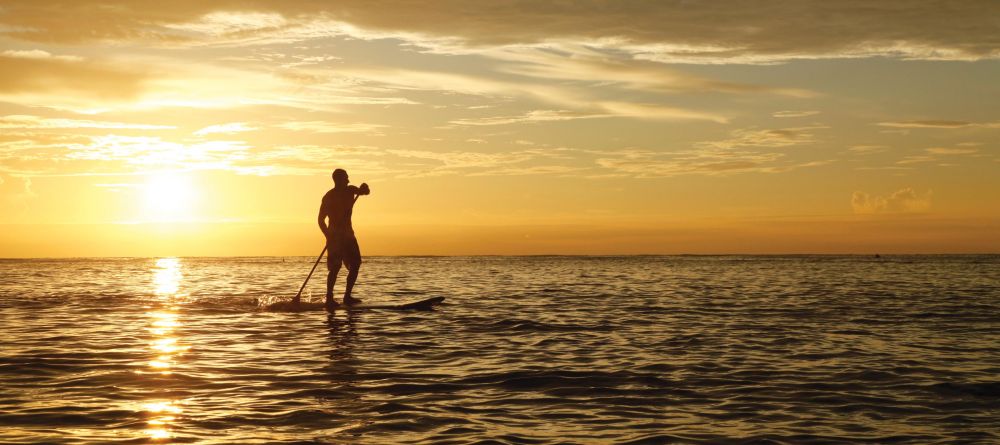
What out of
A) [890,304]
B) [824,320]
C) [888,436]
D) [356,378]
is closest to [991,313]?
[890,304]

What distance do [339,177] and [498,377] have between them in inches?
435

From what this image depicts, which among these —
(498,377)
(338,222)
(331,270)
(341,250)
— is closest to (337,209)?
(338,222)

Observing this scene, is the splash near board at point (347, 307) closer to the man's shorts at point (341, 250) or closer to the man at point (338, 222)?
the man at point (338, 222)

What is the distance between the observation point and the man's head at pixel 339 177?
2078cm

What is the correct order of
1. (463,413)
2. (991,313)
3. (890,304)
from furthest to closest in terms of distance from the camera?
1. (890,304)
2. (991,313)
3. (463,413)

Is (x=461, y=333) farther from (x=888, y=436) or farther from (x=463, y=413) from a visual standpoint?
(x=888, y=436)

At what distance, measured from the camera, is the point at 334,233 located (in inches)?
823

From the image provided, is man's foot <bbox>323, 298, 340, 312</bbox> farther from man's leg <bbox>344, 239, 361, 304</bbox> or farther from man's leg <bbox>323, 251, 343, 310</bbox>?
man's leg <bbox>344, 239, 361, 304</bbox>

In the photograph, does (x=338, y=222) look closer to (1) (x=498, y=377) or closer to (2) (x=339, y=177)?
(2) (x=339, y=177)

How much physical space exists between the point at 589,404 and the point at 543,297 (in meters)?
17.7

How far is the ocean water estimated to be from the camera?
7.92 m

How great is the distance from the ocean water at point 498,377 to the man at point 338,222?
5.75 ft

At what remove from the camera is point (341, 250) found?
21016mm

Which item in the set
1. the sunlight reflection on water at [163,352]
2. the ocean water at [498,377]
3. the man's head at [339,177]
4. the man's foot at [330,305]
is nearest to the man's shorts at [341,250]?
the man's foot at [330,305]
